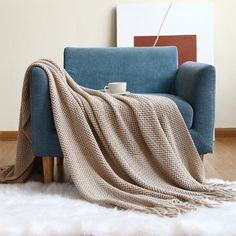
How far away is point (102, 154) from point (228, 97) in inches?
78.9

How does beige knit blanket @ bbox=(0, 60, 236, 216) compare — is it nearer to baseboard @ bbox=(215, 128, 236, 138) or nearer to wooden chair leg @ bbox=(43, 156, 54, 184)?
wooden chair leg @ bbox=(43, 156, 54, 184)

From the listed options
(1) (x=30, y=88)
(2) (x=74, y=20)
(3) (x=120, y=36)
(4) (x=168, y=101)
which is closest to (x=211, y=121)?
(4) (x=168, y=101)

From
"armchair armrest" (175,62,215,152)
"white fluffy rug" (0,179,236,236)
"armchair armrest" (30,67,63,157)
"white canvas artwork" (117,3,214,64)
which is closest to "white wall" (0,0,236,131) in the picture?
"white canvas artwork" (117,3,214,64)

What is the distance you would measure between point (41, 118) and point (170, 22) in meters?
1.89

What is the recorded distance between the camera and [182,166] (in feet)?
6.55

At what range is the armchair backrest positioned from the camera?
281cm

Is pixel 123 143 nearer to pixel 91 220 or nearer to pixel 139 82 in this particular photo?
pixel 91 220

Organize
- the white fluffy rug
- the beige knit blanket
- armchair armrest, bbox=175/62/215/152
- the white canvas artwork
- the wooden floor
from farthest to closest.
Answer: the white canvas artwork < the wooden floor < armchair armrest, bbox=175/62/215/152 < the beige knit blanket < the white fluffy rug

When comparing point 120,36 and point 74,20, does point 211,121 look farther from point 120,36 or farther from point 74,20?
point 74,20

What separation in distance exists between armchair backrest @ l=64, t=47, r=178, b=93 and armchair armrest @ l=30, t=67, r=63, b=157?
0.80 m

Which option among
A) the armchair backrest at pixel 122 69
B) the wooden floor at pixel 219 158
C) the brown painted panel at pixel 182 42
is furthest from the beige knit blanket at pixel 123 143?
the brown painted panel at pixel 182 42

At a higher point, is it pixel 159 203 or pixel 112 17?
pixel 112 17

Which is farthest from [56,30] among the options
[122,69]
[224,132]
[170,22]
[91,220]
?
[91,220]

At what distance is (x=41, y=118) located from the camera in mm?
2018
